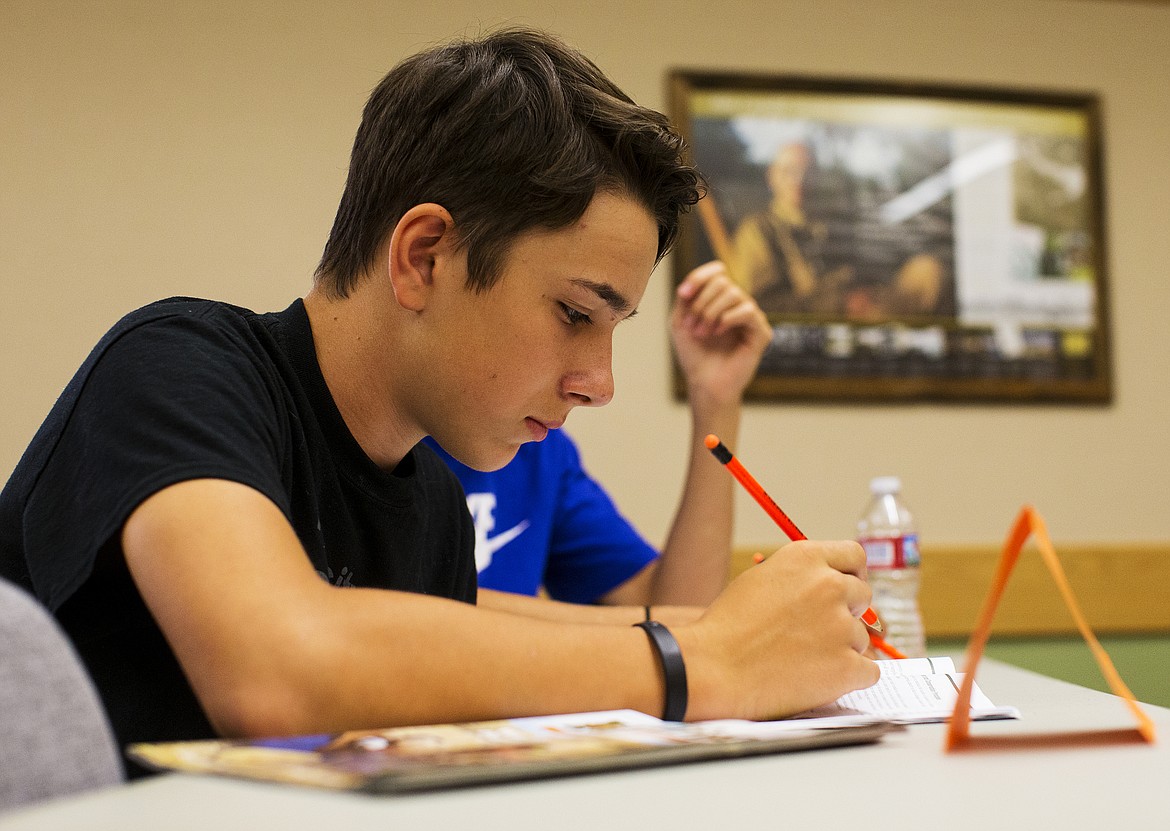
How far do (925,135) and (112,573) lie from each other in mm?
2112

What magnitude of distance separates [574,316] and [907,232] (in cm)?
161

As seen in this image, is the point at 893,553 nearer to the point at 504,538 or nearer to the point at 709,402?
the point at 709,402

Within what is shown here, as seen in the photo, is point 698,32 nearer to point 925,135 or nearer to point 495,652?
point 925,135

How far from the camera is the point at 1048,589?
94.8 inches

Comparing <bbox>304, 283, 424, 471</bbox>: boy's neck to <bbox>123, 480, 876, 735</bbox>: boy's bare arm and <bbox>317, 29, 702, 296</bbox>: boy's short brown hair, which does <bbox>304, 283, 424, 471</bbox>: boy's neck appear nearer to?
<bbox>317, 29, 702, 296</bbox>: boy's short brown hair

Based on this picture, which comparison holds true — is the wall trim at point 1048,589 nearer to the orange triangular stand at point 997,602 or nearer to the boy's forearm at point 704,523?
the boy's forearm at point 704,523

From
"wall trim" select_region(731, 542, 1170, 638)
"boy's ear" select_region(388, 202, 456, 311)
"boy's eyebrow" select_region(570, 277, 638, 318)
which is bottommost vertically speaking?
"wall trim" select_region(731, 542, 1170, 638)

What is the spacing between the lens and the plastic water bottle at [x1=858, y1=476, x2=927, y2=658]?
1.59 meters

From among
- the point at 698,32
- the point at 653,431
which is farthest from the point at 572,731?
the point at 698,32

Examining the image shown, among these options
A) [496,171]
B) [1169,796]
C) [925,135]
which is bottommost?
[1169,796]

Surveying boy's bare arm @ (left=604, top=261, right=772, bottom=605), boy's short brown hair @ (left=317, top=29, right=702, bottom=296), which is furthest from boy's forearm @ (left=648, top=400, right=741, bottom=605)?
boy's short brown hair @ (left=317, top=29, right=702, bottom=296)

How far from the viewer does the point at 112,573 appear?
84 centimetres

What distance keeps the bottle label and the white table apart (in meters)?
0.92

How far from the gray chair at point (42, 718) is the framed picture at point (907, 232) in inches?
73.7
